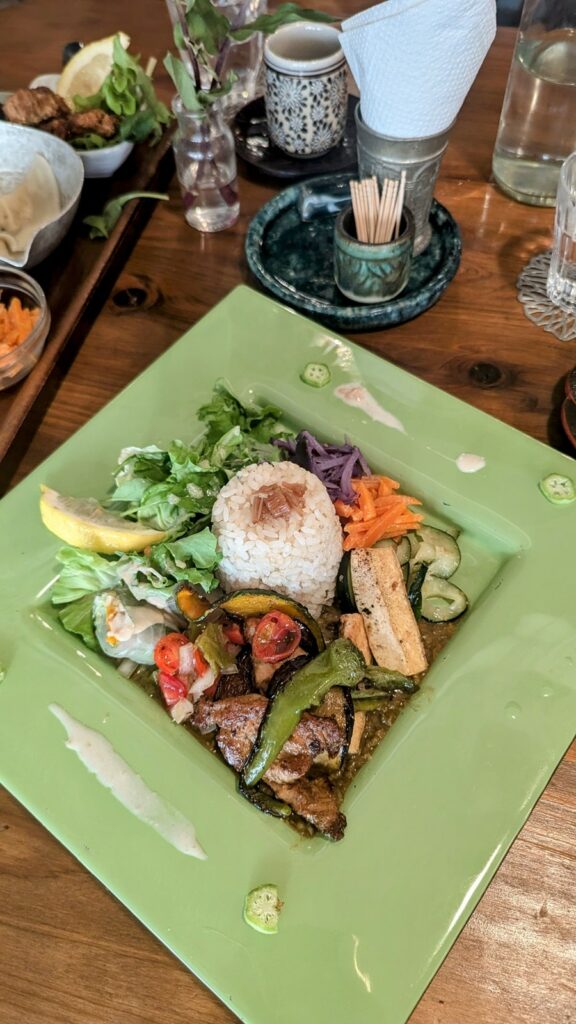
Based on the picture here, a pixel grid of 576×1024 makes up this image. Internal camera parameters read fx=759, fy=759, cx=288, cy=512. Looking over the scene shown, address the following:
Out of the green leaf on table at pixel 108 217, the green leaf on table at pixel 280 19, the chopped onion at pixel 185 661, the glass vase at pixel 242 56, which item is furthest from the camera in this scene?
the glass vase at pixel 242 56

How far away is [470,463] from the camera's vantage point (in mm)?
1739

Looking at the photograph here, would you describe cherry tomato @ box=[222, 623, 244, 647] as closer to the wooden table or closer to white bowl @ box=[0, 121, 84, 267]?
the wooden table

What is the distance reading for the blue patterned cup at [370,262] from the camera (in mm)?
1925

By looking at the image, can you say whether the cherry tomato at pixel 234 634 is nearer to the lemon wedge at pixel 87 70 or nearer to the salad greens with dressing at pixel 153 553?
the salad greens with dressing at pixel 153 553

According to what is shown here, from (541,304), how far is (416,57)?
0.73 m

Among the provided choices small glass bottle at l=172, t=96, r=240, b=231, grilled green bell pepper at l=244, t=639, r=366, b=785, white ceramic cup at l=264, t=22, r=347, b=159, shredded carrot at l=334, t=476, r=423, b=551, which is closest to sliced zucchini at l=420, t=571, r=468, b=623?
shredded carrot at l=334, t=476, r=423, b=551

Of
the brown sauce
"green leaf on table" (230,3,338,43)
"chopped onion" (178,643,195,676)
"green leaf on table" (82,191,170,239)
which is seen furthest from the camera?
"green leaf on table" (82,191,170,239)

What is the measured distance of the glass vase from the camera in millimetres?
2429

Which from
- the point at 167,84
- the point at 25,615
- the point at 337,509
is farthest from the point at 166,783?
the point at 167,84

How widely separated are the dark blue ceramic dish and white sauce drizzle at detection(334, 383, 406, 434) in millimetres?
262

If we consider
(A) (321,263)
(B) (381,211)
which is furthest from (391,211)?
(A) (321,263)

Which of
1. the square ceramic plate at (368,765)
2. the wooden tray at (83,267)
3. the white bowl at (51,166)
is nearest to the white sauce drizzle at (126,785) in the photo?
the square ceramic plate at (368,765)

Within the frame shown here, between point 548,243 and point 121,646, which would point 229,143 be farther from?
point 121,646

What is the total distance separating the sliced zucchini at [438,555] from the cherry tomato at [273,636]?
0.33 m
